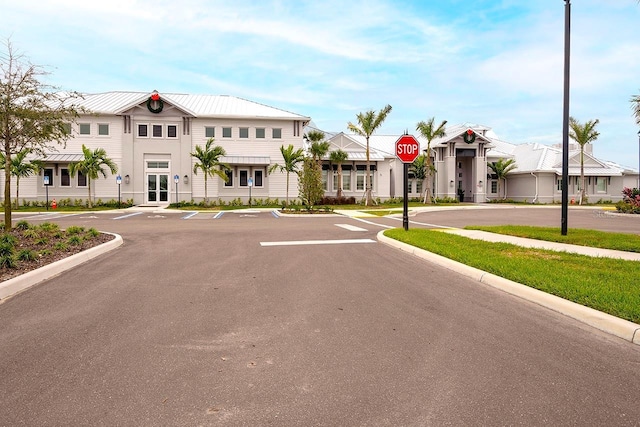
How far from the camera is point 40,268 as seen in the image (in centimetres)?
776

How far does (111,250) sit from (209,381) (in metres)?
8.71

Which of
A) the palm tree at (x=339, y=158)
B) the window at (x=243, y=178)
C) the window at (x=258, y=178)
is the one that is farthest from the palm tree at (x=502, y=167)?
the window at (x=243, y=178)

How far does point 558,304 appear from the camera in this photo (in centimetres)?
583

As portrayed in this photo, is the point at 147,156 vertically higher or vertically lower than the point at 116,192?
higher

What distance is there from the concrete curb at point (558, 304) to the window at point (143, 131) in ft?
114

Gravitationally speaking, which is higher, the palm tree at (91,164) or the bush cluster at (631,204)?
the palm tree at (91,164)

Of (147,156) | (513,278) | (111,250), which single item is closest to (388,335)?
(513,278)

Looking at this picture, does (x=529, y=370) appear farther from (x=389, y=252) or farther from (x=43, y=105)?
(x=43, y=105)

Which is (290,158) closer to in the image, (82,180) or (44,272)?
(82,180)

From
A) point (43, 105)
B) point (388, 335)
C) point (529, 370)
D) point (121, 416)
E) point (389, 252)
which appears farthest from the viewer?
point (43, 105)

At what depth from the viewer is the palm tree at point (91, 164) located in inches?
1362

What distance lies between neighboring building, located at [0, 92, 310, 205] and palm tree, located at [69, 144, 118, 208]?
164 cm

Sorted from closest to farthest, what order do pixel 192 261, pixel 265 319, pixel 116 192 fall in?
pixel 265 319, pixel 192 261, pixel 116 192

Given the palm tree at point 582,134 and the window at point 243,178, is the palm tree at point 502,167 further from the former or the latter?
the window at point 243,178
